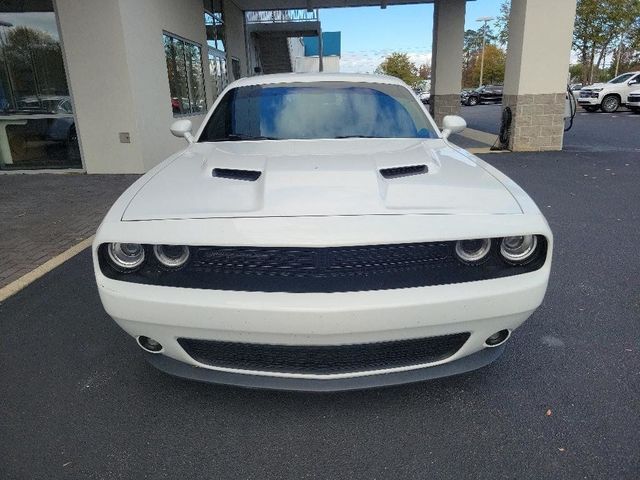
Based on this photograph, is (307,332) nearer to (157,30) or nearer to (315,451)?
(315,451)

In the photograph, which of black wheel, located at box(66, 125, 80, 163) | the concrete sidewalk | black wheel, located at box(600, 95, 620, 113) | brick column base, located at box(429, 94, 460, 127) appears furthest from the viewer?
black wheel, located at box(600, 95, 620, 113)

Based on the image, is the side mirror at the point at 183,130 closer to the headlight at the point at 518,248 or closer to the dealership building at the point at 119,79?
the headlight at the point at 518,248

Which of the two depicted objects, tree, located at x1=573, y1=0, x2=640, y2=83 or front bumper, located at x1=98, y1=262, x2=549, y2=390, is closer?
front bumper, located at x1=98, y1=262, x2=549, y2=390

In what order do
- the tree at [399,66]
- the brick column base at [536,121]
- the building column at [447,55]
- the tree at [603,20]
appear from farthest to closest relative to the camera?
1. the tree at [399,66]
2. the tree at [603,20]
3. the building column at [447,55]
4. the brick column base at [536,121]

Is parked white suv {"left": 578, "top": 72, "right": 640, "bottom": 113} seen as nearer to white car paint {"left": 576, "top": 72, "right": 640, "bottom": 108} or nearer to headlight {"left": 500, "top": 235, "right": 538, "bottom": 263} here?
white car paint {"left": 576, "top": 72, "right": 640, "bottom": 108}

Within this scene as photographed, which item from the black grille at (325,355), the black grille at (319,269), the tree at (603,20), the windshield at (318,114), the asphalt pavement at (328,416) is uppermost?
the tree at (603,20)

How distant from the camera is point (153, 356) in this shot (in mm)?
2230

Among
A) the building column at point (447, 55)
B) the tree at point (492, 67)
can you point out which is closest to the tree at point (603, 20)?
the building column at point (447, 55)

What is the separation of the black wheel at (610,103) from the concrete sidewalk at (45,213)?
2177 cm

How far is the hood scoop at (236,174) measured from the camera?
7.77 feet

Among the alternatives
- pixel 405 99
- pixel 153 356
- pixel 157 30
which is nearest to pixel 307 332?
pixel 153 356

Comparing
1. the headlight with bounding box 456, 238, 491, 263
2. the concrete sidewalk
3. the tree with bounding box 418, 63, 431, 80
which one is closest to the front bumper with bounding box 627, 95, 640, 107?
the concrete sidewalk

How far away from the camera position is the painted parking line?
368 cm

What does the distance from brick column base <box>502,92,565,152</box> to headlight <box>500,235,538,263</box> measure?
9.01 metres
